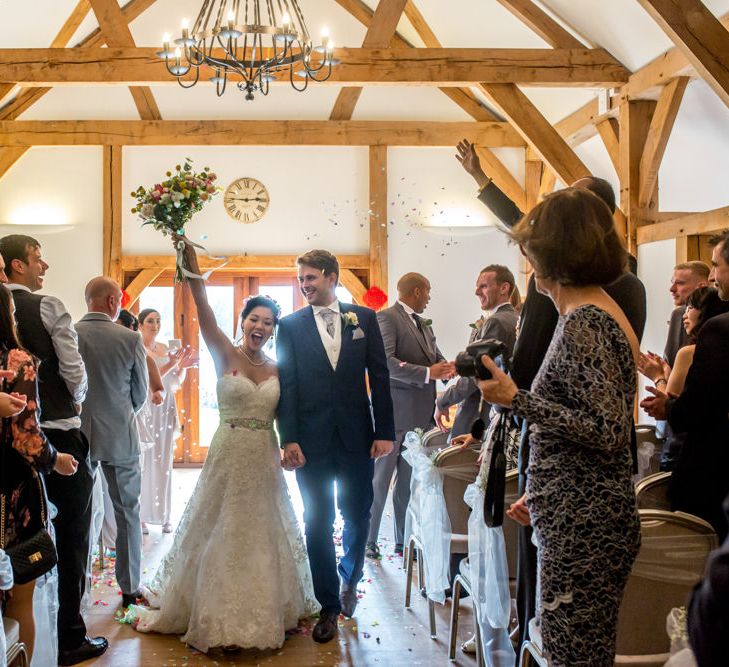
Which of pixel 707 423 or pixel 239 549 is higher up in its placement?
pixel 707 423

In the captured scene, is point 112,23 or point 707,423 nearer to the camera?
point 707,423

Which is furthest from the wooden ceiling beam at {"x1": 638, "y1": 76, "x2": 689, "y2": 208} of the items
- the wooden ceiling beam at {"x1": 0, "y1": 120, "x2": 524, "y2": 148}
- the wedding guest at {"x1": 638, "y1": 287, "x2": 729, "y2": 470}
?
the wedding guest at {"x1": 638, "y1": 287, "x2": 729, "y2": 470}

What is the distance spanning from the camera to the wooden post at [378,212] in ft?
32.0

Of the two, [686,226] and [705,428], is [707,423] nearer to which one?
[705,428]

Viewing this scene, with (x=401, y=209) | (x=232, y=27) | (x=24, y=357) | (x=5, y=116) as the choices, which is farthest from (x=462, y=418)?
(x=5, y=116)

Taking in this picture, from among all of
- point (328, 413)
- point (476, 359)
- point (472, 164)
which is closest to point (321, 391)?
point (328, 413)

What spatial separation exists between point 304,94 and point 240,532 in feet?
22.9

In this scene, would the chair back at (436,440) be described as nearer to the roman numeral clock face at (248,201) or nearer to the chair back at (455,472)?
the chair back at (455,472)

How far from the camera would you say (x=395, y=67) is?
7125mm

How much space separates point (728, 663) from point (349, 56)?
6780 millimetres

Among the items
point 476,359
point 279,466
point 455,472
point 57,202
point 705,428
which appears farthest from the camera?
point 57,202

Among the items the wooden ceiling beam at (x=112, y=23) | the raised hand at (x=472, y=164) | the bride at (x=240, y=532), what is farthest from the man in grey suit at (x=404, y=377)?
the wooden ceiling beam at (x=112, y=23)

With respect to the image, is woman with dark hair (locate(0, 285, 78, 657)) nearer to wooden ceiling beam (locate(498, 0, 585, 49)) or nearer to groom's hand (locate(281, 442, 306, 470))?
groom's hand (locate(281, 442, 306, 470))

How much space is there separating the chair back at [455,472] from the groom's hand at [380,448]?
1.40 feet
